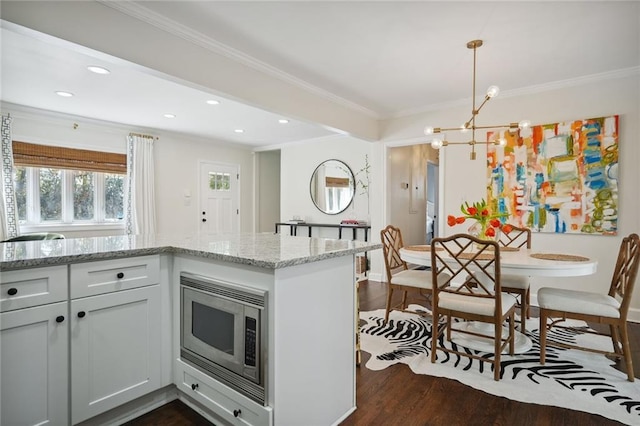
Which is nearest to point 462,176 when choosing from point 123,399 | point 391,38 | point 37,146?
point 391,38

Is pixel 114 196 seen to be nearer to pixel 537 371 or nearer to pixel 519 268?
pixel 519 268

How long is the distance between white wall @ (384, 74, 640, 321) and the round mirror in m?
1.80

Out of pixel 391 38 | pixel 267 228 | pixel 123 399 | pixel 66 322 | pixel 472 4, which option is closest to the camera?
pixel 66 322

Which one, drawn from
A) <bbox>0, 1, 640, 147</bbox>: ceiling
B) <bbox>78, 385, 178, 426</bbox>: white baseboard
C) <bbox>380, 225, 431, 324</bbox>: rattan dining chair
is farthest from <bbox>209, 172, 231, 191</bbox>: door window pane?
<bbox>78, 385, 178, 426</bbox>: white baseboard

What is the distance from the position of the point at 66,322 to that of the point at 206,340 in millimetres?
633

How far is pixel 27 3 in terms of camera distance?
1.82 meters

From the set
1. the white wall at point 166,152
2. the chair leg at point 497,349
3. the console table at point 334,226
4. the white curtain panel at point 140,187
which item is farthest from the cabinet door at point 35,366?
the console table at point 334,226

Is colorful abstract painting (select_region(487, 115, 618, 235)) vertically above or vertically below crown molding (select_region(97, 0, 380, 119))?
below

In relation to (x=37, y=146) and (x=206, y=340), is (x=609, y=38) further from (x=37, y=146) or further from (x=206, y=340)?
(x=37, y=146)

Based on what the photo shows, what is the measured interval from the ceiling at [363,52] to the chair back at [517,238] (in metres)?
1.60

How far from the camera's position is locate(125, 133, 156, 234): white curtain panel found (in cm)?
524

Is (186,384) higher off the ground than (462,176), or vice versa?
(462,176)

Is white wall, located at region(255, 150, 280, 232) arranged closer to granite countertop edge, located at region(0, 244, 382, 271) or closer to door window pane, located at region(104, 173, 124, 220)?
door window pane, located at region(104, 173, 124, 220)

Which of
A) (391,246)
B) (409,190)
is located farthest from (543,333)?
(409,190)
